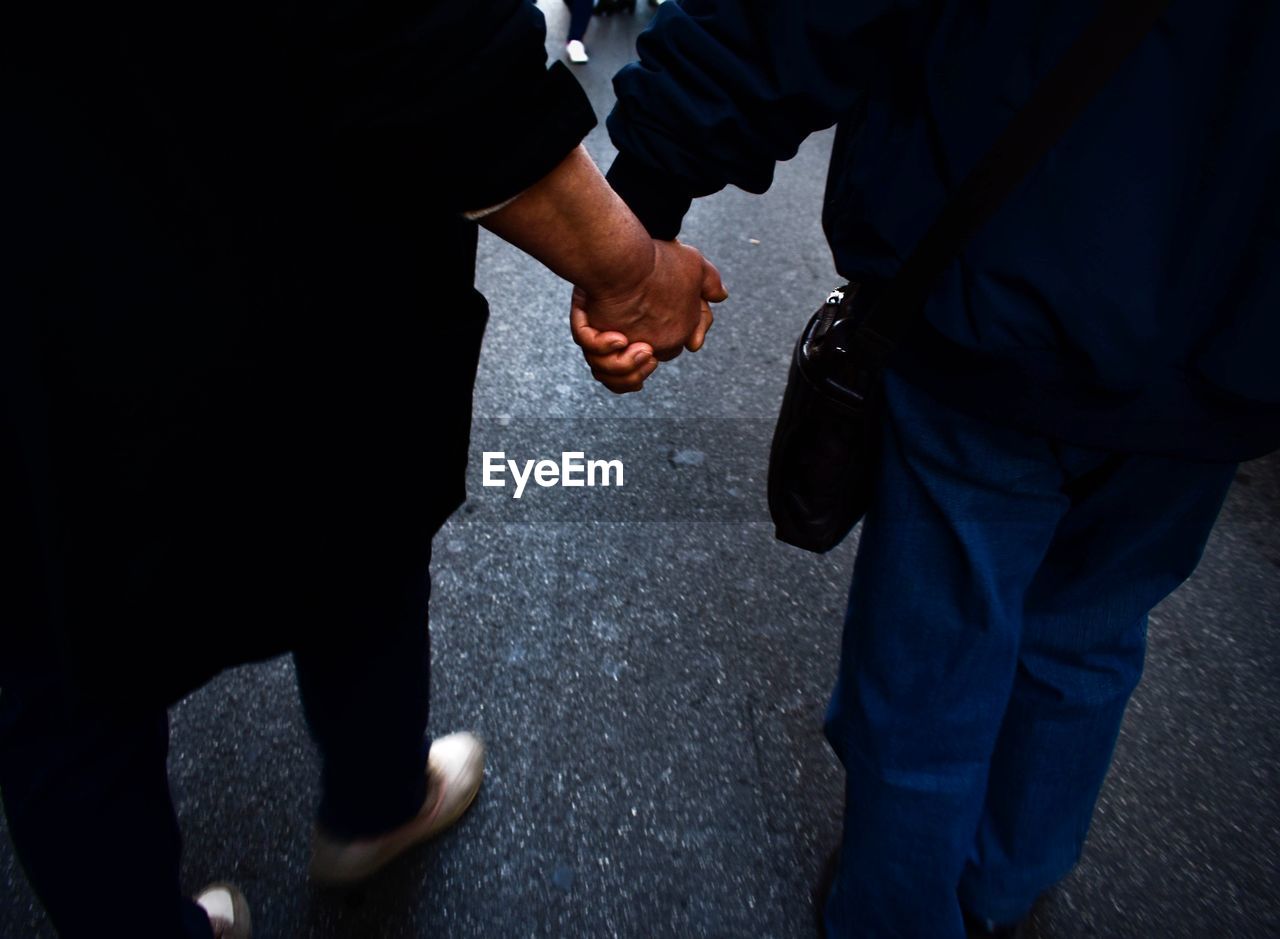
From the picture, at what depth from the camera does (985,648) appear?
1297 millimetres

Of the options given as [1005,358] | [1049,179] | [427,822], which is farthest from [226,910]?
[1049,179]

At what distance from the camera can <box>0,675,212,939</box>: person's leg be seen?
1.08 m

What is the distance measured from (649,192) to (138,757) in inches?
33.9

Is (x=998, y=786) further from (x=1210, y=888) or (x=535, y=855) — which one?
(x=535, y=855)

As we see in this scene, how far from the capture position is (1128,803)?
1935 mm

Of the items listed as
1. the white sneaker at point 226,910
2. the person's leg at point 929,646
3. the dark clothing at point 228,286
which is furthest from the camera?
the white sneaker at point 226,910

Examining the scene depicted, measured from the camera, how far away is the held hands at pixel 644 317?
1306mm

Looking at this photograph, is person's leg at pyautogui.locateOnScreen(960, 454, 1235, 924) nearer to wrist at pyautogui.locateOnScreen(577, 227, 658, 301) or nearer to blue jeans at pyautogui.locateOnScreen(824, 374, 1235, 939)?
blue jeans at pyautogui.locateOnScreen(824, 374, 1235, 939)

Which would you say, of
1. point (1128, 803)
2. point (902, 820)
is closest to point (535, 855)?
point (902, 820)

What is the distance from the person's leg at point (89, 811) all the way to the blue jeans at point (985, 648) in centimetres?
86

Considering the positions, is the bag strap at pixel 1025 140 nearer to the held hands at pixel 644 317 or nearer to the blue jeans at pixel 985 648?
the blue jeans at pixel 985 648

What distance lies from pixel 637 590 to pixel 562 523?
0.97 ft

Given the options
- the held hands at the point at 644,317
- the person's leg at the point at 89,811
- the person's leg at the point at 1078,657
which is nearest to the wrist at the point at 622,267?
the held hands at the point at 644,317

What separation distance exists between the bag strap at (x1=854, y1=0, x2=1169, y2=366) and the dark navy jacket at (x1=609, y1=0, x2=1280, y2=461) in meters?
0.03
